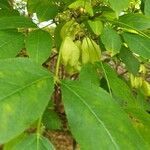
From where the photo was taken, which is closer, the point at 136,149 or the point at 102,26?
the point at 136,149

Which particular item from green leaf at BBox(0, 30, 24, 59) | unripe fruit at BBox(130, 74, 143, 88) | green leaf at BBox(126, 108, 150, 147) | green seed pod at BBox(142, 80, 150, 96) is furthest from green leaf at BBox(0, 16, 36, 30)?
green seed pod at BBox(142, 80, 150, 96)

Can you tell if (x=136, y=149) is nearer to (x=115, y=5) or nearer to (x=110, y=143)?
(x=110, y=143)

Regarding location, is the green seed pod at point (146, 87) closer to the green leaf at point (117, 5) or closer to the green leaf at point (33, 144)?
the green leaf at point (117, 5)

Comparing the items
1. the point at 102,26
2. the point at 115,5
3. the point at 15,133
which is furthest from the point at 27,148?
the point at 102,26

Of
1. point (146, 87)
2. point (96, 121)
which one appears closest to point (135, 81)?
point (146, 87)

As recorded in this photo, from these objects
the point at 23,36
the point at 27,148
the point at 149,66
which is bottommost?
the point at 149,66

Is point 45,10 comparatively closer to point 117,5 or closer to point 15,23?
point 15,23
